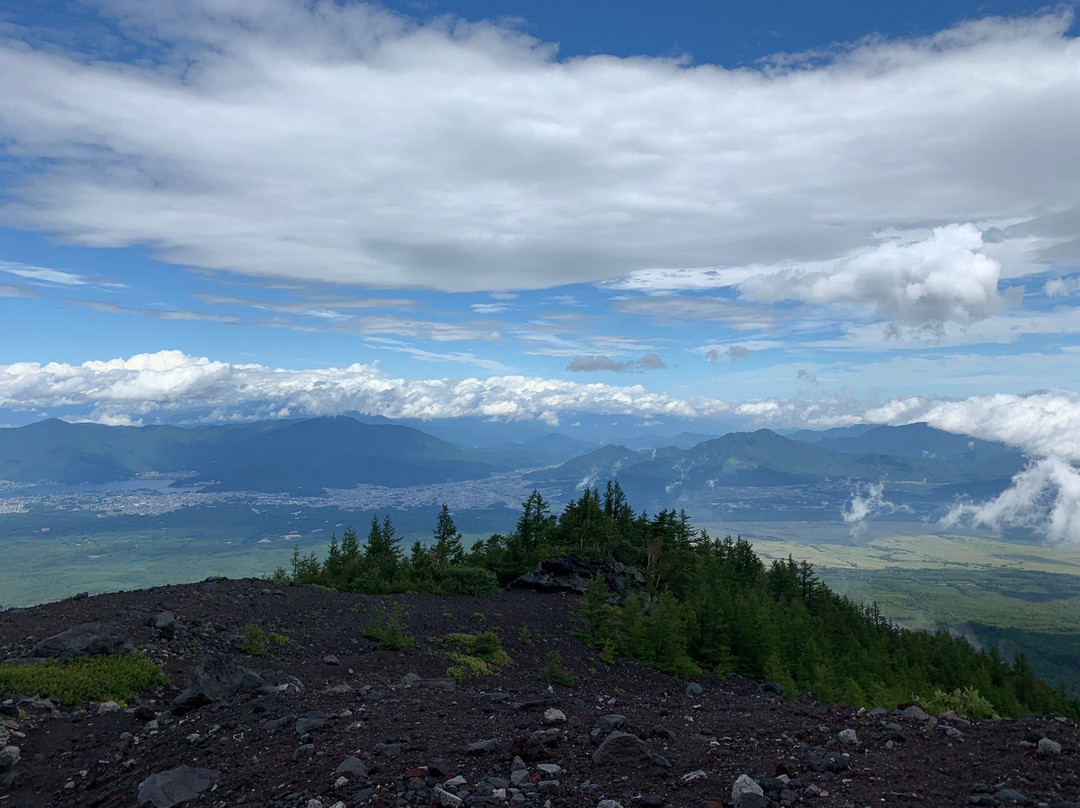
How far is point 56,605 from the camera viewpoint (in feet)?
75.2

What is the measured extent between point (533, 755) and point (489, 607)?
28461mm

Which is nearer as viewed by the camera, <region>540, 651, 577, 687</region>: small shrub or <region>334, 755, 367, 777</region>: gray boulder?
<region>334, 755, 367, 777</region>: gray boulder

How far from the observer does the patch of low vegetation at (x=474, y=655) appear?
2199 cm

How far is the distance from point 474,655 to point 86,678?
13.3 m

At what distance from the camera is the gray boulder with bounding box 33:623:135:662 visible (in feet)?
54.2

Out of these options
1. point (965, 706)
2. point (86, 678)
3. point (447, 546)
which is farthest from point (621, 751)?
point (447, 546)

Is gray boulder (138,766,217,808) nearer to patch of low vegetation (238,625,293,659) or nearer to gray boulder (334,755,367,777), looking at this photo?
gray boulder (334,755,367,777)

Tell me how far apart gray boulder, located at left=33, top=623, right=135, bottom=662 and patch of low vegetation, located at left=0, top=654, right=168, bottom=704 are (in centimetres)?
33

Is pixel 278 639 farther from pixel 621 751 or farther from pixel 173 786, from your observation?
pixel 621 751

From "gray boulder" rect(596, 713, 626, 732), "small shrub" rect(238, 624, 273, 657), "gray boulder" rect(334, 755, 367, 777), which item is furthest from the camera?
"small shrub" rect(238, 624, 273, 657)

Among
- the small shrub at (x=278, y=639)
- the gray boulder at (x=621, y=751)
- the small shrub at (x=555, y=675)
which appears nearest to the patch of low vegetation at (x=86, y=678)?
the small shrub at (x=278, y=639)

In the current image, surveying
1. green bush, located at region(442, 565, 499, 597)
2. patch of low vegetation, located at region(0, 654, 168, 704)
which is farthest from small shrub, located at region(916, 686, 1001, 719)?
green bush, located at region(442, 565, 499, 597)

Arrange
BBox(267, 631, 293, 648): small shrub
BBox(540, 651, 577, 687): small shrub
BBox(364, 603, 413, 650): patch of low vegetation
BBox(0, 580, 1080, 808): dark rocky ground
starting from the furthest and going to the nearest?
BBox(364, 603, 413, 650): patch of low vegetation → BBox(540, 651, 577, 687): small shrub → BBox(267, 631, 293, 648): small shrub → BBox(0, 580, 1080, 808): dark rocky ground

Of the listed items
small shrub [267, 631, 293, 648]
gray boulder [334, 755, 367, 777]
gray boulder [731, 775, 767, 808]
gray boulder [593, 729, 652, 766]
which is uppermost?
gray boulder [731, 775, 767, 808]
